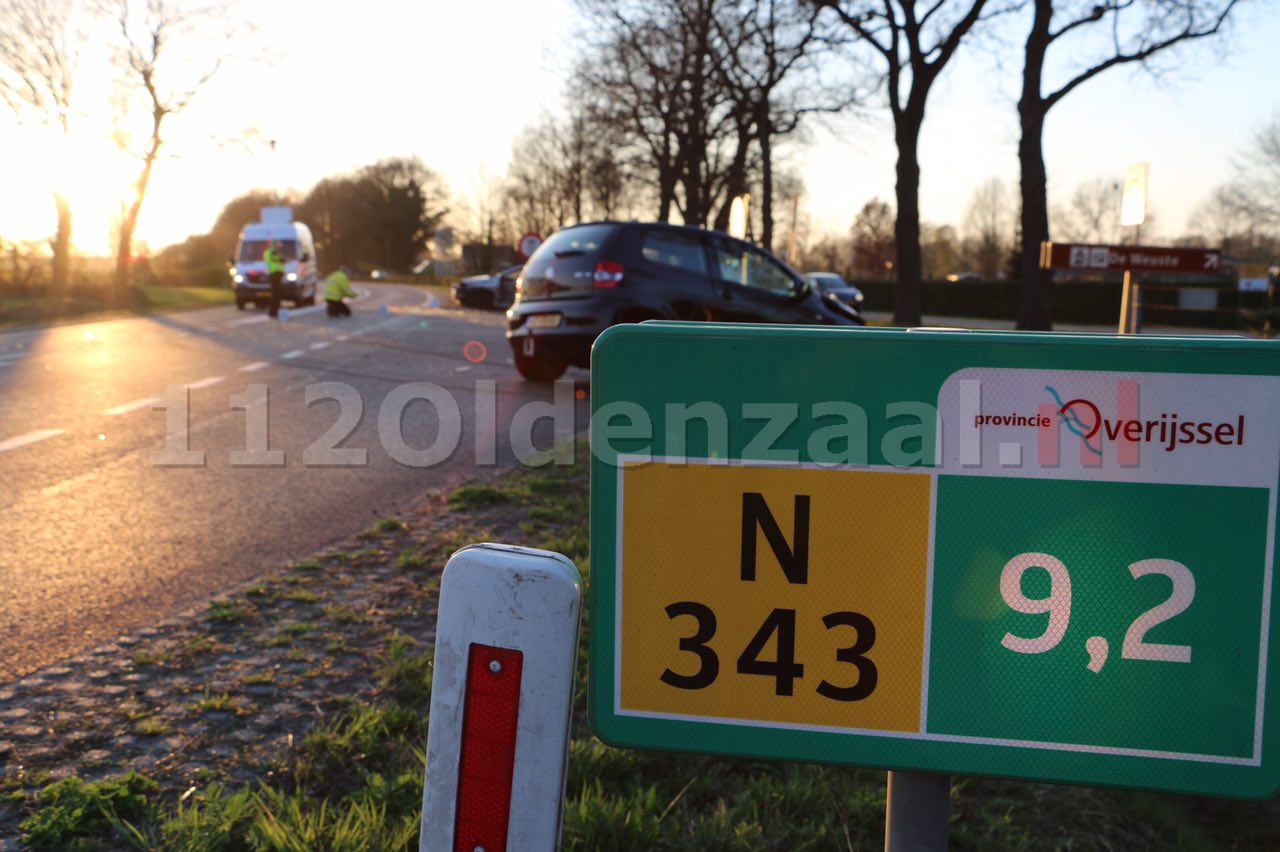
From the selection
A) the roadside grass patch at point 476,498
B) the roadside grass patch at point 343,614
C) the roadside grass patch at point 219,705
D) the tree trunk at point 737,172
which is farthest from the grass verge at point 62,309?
the roadside grass patch at point 219,705

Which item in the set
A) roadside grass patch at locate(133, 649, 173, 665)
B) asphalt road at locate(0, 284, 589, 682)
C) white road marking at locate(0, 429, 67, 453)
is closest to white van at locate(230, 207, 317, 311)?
asphalt road at locate(0, 284, 589, 682)

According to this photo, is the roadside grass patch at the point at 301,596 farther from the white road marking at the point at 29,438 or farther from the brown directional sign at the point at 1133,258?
the brown directional sign at the point at 1133,258

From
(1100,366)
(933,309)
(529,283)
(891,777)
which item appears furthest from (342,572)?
(933,309)

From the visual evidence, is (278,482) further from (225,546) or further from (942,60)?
(942,60)

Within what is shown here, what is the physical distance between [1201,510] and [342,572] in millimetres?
4240

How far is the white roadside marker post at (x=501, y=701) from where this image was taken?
4.50 feet

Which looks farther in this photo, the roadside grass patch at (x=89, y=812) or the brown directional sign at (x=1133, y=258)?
the brown directional sign at (x=1133, y=258)

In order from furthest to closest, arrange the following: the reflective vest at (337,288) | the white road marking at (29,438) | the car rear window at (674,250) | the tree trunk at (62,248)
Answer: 1. the tree trunk at (62,248)
2. the reflective vest at (337,288)
3. the car rear window at (674,250)
4. the white road marking at (29,438)

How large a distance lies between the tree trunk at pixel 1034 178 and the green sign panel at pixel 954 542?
1990 centimetres

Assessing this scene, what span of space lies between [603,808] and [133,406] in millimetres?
9194

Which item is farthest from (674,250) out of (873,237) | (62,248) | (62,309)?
(873,237)

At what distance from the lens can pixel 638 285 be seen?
38.5 ft

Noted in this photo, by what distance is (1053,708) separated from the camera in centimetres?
143

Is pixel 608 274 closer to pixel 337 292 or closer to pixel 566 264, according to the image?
pixel 566 264
